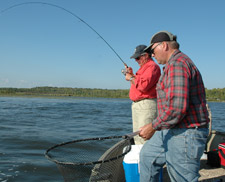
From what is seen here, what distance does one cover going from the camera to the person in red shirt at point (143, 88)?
372 centimetres

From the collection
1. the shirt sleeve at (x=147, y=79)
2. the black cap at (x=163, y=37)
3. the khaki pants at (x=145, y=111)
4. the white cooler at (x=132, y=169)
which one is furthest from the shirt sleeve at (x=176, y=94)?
the khaki pants at (x=145, y=111)

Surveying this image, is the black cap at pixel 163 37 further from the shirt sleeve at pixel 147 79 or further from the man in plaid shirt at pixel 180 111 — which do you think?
the shirt sleeve at pixel 147 79

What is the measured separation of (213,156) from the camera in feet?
14.0

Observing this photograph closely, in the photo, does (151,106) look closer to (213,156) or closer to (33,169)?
(213,156)

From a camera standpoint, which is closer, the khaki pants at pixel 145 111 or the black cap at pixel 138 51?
the khaki pants at pixel 145 111

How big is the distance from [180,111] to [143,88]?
1.81m

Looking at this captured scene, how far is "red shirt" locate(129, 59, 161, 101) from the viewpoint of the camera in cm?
369

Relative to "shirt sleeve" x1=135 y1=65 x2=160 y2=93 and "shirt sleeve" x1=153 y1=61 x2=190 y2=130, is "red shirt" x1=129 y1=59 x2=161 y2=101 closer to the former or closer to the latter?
"shirt sleeve" x1=135 y1=65 x2=160 y2=93

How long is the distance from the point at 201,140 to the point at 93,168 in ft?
4.21

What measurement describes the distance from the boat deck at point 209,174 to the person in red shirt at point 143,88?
707mm

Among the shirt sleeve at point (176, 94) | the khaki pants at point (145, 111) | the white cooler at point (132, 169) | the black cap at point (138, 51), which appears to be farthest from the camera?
the black cap at point (138, 51)

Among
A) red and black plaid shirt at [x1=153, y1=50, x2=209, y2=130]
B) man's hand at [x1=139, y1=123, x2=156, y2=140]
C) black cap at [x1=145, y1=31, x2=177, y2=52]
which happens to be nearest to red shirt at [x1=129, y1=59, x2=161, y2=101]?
man's hand at [x1=139, y1=123, x2=156, y2=140]

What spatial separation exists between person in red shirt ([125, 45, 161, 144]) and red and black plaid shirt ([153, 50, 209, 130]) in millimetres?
1591

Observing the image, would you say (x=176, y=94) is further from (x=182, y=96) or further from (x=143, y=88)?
(x=143, y=88)
